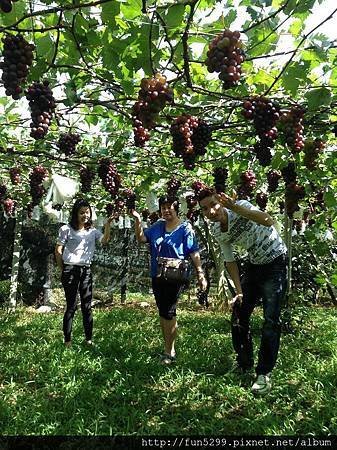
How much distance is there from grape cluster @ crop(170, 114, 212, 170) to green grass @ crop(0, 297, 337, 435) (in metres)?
2.00

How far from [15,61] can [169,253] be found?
2.88 metres

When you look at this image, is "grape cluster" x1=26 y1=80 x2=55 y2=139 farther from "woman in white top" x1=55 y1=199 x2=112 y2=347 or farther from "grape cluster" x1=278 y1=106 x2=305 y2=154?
"woman in white top" x1=55 y1=199 x2=112 y2=347

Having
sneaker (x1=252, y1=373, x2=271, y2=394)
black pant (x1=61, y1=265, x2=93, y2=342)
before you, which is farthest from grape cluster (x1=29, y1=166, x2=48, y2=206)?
sneaker (x1=252, y1=373, x2=271, y2=394)

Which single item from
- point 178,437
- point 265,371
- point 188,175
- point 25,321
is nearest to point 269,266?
point 265,371

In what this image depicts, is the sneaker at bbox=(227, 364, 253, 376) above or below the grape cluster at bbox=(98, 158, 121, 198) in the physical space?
below

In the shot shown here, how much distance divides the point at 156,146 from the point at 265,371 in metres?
2.75

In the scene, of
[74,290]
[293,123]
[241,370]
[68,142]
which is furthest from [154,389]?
[293,123]

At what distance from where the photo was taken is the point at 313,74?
3197 millimetres

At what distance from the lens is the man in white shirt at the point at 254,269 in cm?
360

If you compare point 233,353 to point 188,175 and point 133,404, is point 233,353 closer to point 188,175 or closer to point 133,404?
point 133,404

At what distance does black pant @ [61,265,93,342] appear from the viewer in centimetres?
499

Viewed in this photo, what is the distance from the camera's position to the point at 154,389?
3.79 m

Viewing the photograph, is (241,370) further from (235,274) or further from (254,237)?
(254,237)

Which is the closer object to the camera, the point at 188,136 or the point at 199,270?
the point at 188,136
